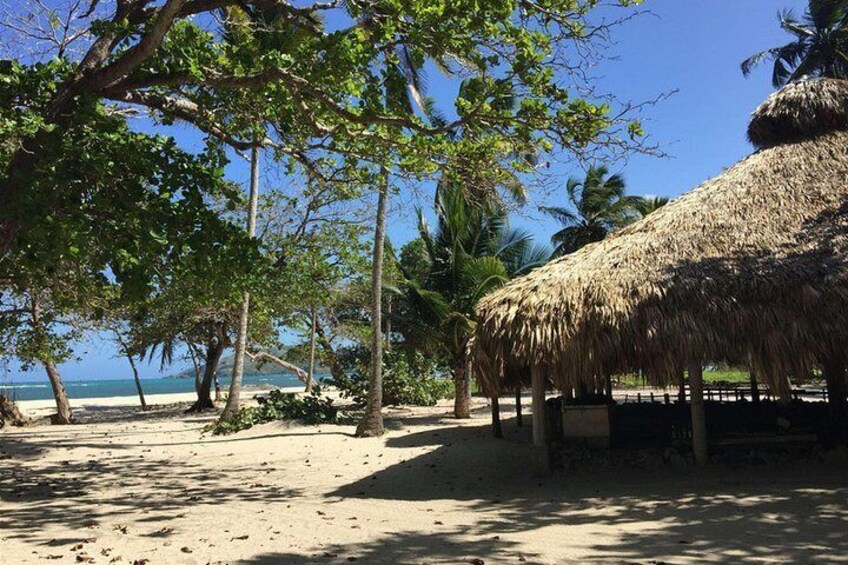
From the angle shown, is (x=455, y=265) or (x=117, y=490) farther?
(x=455, y=265)

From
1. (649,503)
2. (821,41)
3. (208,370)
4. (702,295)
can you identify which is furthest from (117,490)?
(821,41)

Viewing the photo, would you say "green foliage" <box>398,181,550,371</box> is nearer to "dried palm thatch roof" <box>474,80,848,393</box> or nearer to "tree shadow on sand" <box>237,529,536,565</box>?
"dried palm thatch roof" <box>474,80,848,393</box>

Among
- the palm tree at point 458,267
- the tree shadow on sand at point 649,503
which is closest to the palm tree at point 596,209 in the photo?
the palm tree at point 458,267

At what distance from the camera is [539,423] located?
8.63 meters

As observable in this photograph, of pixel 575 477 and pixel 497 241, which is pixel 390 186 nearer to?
pixel 575 477

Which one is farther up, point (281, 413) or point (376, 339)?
point (376, 339)

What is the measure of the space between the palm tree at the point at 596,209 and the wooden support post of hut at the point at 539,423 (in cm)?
1475

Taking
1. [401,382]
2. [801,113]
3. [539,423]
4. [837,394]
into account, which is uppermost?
[801,113]

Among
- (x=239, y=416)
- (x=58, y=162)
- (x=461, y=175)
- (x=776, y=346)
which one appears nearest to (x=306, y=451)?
(x=239, y=416)

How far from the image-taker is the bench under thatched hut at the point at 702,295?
7164 mm

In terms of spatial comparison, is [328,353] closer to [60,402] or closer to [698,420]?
[60,402]

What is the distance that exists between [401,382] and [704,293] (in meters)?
12.0

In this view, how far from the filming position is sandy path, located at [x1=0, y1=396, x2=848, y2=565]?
15.9ft

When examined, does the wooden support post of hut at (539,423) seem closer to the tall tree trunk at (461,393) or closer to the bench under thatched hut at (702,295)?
the bench under thatched hut at (702,295)
